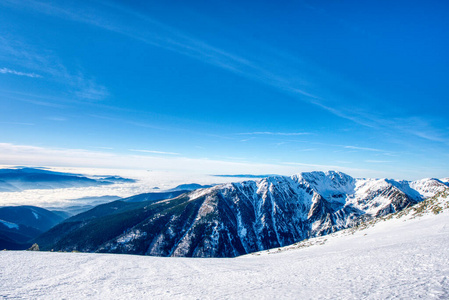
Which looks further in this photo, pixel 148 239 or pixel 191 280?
pixel 148 239

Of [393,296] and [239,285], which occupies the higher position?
[393,296]

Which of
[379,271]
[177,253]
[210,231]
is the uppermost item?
[379,271]

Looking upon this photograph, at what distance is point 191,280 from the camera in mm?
12453

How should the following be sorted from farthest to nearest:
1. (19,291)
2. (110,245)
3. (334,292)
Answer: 1. (110,245)
2. (19,291)
3. (334,292)

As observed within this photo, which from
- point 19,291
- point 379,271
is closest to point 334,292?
point 379,271

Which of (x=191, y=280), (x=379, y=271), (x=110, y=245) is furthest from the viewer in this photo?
(x=110, y=245)

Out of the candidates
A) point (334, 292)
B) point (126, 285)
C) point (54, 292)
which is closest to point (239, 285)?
point (334, 292)

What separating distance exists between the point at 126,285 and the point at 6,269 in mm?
8793

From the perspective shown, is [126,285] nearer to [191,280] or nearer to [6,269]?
[191,280]

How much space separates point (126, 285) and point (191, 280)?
3758 millimetres

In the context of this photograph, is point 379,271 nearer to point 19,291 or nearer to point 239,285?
point 239,285

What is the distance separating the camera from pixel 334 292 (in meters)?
8.84

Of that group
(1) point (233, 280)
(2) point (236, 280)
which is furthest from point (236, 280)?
(1) point (233, 280)

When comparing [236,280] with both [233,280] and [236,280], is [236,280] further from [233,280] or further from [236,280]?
[233,280]
